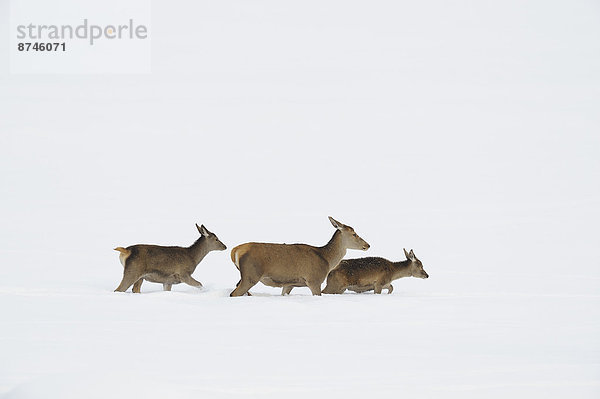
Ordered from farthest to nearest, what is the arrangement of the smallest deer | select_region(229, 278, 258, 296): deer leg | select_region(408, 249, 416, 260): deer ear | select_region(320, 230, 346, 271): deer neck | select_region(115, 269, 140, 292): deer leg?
select_region(408, 249, 416, 260): deer ear < the smallest deer < select_region(320, 230, 346, 271): deer neck < select_region(115, 269, 140, 292): deer leg < select_region(229, 278, 258, 296): deer leg

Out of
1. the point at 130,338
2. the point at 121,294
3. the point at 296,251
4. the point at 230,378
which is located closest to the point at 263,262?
the point at 296,251

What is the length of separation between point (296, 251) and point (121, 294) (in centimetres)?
255

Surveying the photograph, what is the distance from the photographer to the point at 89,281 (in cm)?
1299

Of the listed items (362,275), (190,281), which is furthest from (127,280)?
(362,275)

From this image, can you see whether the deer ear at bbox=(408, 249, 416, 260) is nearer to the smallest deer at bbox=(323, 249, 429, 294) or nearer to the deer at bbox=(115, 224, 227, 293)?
the smallest deer at bbox=(323, 249, 429, 294)

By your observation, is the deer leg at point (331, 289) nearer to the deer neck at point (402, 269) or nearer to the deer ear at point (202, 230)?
the deer neck at point (402, 269)

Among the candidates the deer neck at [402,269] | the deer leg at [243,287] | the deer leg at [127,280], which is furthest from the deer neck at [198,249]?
the deer neck at [402,269]

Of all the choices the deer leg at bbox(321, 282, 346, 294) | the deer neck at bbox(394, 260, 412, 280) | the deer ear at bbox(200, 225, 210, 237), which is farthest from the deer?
the deer neck at bbox(394, 260, 412, 280)

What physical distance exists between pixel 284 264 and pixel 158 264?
1.80 meters

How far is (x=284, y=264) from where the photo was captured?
11656 millimetres

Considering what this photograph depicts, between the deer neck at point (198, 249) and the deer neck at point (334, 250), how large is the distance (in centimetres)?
180

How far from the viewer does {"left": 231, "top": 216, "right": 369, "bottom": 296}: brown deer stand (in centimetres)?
1141

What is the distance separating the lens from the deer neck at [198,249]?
491 inches

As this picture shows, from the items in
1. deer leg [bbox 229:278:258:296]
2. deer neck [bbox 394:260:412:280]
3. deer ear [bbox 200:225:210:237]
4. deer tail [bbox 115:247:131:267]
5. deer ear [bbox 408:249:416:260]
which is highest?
deer ear [bbox 200:225:210:237]
